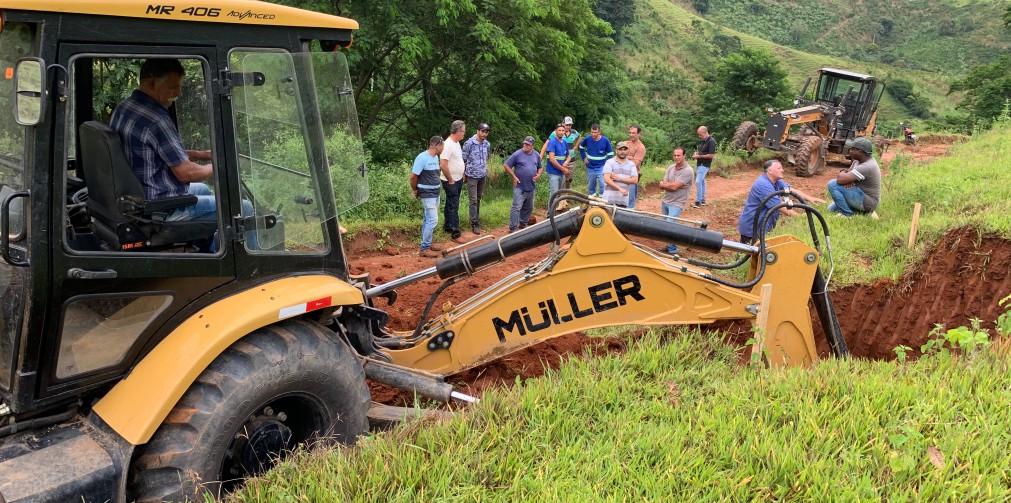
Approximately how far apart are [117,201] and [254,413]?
1.11 meters

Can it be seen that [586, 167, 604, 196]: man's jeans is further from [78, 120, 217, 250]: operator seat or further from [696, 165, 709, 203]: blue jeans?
[78, 120, 217, 250]: operator seat

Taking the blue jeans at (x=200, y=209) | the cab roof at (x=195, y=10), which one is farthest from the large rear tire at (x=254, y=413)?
the cab roof at (x=195, y=10)

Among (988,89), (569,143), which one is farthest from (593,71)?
(988,89)

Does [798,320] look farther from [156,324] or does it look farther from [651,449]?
[156,324]

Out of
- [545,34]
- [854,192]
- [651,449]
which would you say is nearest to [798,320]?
[651,449]

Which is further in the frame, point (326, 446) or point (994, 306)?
point (994, 306)

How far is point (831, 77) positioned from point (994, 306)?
14.9 metres

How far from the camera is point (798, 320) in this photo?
469 cm

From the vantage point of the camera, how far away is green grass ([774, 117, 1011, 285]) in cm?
712

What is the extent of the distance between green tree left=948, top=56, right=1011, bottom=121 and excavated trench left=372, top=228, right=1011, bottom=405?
70.8 feet

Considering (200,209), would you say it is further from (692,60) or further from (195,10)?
(692,60)

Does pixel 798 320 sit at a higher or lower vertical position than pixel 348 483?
higher

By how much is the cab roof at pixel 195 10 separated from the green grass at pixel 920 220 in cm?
578

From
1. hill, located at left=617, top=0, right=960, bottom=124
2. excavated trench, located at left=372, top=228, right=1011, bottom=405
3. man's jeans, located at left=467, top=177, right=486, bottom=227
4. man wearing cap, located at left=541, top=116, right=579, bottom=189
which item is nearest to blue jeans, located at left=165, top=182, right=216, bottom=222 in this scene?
excavated trench, located at left=372, top=228, right=1011, bottom=405
